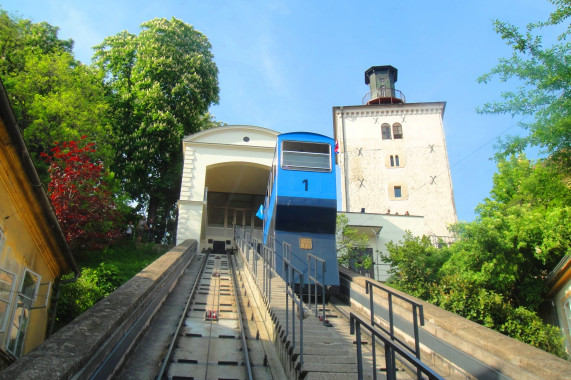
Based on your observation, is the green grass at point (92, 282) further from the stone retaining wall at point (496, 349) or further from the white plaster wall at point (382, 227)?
the white plaster wall at point (382, 227)

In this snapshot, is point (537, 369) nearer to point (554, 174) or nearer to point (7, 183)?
point (7, 183)

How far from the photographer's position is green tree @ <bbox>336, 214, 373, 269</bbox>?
17.7 m

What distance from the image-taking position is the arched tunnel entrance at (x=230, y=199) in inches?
963

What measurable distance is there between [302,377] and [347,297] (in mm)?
5629

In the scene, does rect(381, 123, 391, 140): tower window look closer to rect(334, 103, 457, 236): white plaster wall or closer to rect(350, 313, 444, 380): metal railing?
rect(334, 103, 457, 236): white plaster wall

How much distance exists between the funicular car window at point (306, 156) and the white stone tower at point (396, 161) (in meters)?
18.7

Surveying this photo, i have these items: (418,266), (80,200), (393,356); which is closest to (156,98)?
(80,200)

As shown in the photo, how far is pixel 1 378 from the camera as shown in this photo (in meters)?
2.87

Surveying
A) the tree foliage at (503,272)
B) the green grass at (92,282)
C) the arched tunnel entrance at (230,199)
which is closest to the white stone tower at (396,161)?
the arched tunnel entrance at (230,199)

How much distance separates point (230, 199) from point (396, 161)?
44.2ft

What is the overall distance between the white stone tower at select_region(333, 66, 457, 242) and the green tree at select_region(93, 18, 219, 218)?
1188cm

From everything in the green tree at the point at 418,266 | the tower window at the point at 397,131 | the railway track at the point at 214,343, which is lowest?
the railway track at the point at 214,343

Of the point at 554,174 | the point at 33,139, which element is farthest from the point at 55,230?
the point at 554,174

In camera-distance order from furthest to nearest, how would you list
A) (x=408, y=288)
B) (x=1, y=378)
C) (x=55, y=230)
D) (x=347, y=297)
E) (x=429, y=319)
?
(x=408, y=288)
(x=347, y=297)
(x=55, y=230)
(x=429, y=319)
(x=1, y=378)
